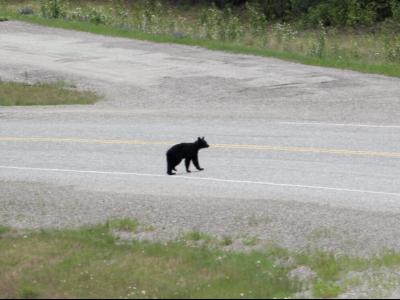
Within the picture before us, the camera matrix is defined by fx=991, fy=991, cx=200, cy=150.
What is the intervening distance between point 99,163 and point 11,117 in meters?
6.69

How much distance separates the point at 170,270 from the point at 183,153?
16.7 feet

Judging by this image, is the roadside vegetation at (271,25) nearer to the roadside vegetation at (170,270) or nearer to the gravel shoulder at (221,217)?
the gravel shoulder at (221,217)

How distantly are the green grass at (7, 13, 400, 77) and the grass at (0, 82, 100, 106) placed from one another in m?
6.64

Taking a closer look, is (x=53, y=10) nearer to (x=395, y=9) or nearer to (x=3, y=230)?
(x=395, y=9)

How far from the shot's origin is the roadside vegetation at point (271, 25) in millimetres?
33188

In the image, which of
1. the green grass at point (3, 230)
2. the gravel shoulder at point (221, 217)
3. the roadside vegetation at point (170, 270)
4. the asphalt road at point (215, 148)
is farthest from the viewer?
the asphalt road at point (215, 148)

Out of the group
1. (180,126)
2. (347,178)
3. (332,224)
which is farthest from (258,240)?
(180,126)

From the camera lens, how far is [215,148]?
20844 millimetres

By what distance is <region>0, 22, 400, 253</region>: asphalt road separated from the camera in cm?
1584

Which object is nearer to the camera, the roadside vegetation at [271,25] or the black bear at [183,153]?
the black bear at [183,153]

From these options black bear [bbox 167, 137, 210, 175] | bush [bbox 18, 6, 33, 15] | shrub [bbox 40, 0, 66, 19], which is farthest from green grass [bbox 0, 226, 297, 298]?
bush [bbox 18, 6, 33, 15]

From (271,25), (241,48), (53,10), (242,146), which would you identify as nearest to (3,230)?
(242,146)

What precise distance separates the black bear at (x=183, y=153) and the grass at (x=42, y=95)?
10171 mm

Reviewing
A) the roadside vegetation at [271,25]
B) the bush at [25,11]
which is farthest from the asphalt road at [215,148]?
the bush at [25,11]
